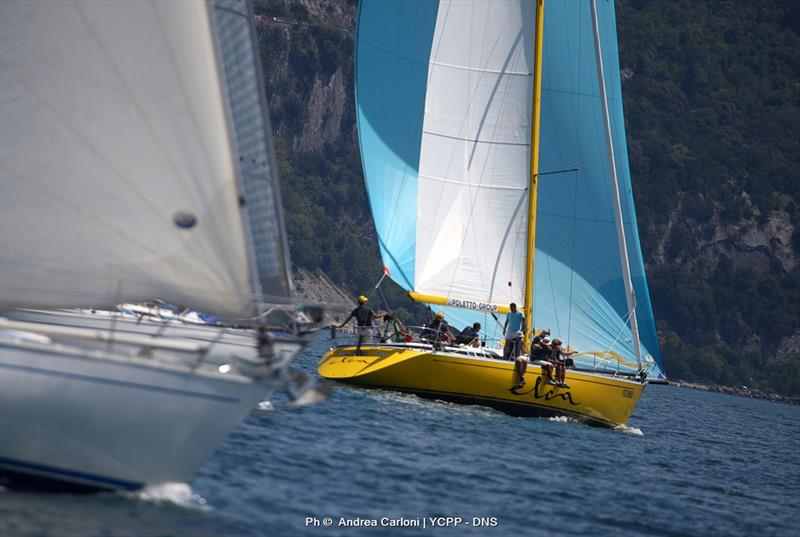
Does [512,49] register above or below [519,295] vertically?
above

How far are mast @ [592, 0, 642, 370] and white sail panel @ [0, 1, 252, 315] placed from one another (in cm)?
1580

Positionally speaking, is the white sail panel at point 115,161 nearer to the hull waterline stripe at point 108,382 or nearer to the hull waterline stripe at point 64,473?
the hull waterline stripe at point 108,382

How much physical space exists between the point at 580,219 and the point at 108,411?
1704cm

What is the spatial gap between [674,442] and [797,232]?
10243 cm

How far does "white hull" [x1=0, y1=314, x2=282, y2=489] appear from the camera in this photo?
9664mm

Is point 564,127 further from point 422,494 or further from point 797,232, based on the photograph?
point 797,232

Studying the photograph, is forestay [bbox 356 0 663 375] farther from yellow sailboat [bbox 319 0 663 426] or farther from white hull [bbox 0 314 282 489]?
white hull [bbox 0 314 282 489]

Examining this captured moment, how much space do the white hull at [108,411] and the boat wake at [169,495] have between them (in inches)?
5.1

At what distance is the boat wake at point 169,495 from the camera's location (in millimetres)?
10008

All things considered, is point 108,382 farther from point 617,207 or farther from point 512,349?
point 617,207

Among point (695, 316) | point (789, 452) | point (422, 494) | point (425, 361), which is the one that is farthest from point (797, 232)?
point (422, 494)

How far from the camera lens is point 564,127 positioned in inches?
1021

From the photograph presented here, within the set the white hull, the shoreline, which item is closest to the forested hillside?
the shoreline

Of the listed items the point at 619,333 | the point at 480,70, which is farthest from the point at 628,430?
the point at 480,70
